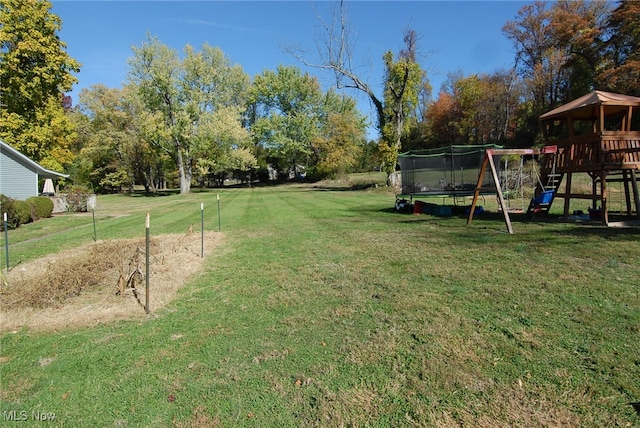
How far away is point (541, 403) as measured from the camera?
2.60 meters

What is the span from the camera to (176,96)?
3656 cm

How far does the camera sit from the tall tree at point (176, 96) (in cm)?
3519

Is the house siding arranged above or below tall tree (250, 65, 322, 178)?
below

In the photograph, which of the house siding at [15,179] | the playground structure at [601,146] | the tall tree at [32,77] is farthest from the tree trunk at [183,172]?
the playground structure at [601,146]

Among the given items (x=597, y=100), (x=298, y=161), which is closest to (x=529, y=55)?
(x=298, y=161)

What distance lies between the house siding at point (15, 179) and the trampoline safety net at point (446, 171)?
69.4 feet

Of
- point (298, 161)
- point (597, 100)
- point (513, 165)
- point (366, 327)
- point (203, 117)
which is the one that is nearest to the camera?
point (366, 327)

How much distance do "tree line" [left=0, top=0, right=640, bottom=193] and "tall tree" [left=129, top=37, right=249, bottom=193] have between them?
0.39 feet

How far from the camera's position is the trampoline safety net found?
1362 centimetres

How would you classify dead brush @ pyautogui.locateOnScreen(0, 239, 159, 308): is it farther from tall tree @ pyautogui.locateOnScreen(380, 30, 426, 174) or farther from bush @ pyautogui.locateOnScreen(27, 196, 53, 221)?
tall tree @ pyautogui.locateOnScreen(380, 30, 426, 174)

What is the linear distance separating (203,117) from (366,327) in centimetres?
3668

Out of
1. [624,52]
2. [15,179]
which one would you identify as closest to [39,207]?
[15,179]

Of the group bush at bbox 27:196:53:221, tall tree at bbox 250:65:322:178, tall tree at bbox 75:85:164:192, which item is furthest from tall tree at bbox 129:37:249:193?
bush at bbox 27:196:53:221

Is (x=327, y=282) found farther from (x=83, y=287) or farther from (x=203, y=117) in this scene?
(x=203, y=117)
